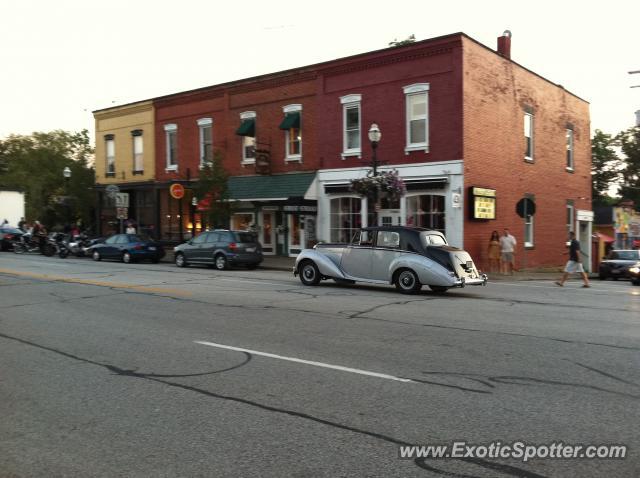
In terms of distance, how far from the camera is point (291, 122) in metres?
25.6

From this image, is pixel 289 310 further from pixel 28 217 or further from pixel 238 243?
pixel 28 217

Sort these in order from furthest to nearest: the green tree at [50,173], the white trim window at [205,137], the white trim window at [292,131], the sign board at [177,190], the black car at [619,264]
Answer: the green tree at [50,173]
the white trim window at [205,137]
the sign board at [177,190]
the white trim window at [292,131]
the black car at [619,264]

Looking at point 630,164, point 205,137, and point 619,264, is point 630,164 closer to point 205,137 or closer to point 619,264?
point 619,264

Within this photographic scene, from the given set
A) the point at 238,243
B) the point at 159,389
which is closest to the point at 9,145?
the point at 238,243

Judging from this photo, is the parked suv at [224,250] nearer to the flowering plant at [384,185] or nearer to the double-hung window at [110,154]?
the flowering plant at [384,185]

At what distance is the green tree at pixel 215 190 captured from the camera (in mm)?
25016

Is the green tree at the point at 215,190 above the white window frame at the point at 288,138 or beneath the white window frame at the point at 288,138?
beneath

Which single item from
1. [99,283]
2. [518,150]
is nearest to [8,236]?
[99,283]

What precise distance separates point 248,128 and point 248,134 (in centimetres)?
31

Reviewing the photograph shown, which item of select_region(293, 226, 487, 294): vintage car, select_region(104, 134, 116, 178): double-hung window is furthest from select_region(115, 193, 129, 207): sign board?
select_region(293, 226, 487, 294): vintage car

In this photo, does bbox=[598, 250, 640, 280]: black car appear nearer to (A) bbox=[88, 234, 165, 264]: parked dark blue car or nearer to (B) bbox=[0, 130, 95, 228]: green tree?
(A) bbox=[88, 234, 165, 264]: parked dark blue car

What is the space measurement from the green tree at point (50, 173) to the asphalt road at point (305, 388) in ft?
112

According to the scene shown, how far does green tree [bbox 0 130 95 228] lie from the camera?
4269 centimetres

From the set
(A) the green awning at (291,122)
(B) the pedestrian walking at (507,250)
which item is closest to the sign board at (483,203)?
(B) the pedestrian walking at (507,250)
